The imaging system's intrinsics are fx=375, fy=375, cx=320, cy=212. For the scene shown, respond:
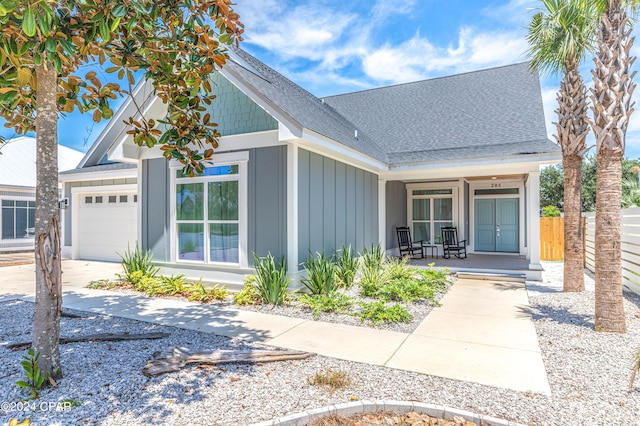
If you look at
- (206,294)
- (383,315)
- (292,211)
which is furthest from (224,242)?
(383,315)

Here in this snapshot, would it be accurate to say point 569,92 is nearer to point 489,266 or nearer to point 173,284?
point 489,266

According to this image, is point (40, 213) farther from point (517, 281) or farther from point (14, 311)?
point (517, 281)

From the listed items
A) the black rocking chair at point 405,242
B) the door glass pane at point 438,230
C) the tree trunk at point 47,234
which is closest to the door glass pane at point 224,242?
the tree trunk at point 47,234

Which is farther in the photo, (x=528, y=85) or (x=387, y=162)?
(x=528, y=85)

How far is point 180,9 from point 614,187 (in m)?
5.62

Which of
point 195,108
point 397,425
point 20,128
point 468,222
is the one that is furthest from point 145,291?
point 468,222

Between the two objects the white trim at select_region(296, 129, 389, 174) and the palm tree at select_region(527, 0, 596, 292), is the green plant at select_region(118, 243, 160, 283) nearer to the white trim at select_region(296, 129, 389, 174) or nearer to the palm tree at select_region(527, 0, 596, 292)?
the white trim at select_region(296, 129, 389, 174)

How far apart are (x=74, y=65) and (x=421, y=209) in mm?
11057

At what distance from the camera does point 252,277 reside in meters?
7.07

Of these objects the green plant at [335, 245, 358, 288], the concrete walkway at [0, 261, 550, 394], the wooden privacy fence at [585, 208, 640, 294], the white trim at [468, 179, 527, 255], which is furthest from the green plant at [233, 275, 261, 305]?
the white trim at [468, 179, 527, 255]

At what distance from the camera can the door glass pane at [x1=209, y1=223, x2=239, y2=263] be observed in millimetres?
7572

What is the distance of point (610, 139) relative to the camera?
4805 millimetres

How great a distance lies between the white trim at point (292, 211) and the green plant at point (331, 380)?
3465mm

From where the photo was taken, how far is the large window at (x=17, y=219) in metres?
15.8
